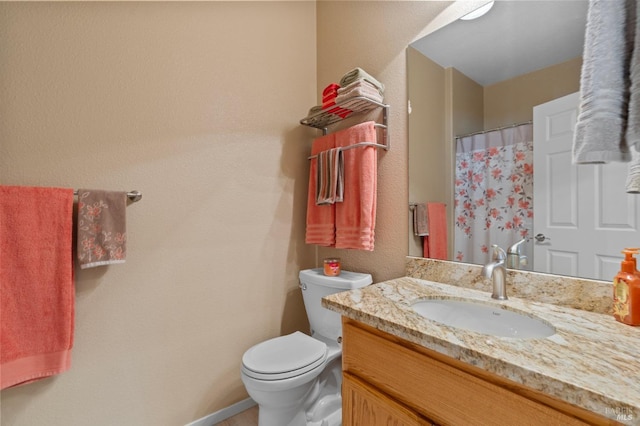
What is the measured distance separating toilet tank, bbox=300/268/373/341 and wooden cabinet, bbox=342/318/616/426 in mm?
516

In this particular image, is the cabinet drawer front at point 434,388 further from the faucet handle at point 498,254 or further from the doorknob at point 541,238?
the doorknob at point 541,238

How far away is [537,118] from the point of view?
980 millimetres

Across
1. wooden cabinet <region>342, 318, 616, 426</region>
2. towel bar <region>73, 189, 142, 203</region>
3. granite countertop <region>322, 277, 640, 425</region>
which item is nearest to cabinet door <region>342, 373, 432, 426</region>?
wooden cabinet <region>342, 318, 616, 426</region>

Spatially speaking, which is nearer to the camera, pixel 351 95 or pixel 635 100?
pixel 635 100

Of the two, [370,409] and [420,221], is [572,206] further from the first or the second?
[370,409]

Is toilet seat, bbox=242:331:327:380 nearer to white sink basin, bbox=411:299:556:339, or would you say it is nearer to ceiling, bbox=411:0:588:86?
white sink basin, bbox=411:299:556:339

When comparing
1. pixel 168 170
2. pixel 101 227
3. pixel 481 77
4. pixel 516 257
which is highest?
pixel 481 77

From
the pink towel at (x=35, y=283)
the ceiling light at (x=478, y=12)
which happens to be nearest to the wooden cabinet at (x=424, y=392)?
the pink towel at (x=35, y=283)

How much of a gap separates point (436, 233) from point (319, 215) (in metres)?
0.69

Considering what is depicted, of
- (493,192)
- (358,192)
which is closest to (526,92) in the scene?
(493,192)

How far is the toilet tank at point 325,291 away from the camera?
1.45 metres

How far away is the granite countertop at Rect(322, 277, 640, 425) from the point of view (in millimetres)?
461

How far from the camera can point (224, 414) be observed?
1.54m

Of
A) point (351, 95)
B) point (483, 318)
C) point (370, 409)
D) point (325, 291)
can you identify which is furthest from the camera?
point (325, 291)
